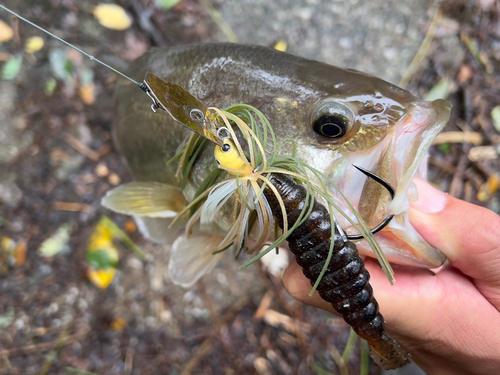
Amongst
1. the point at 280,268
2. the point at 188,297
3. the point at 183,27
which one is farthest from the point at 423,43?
the point at 188,297

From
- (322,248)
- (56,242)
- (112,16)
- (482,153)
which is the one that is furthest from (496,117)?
(56,242)

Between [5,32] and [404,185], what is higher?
[404,185]

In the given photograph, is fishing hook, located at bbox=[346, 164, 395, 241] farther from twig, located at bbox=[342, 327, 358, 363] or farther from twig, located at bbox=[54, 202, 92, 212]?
twig, located at bbox=[54, 202, 92, 212]

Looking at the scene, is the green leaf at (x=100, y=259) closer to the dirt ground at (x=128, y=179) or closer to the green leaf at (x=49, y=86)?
the dirt ground at (x=128, y=179)

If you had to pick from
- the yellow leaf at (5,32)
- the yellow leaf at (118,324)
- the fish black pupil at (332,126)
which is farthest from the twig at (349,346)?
the yellow leaf at (5,32)

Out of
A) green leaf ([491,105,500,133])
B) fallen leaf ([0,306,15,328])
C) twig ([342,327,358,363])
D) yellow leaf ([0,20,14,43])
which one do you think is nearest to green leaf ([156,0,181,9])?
yellow leaf ([0,20,14,43])

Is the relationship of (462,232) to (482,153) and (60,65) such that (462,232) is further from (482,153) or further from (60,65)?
(60,65)
